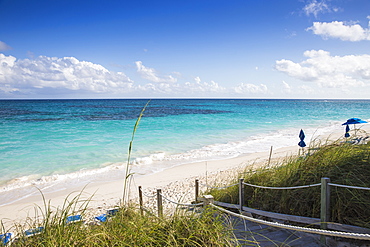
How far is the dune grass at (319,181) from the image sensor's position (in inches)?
146

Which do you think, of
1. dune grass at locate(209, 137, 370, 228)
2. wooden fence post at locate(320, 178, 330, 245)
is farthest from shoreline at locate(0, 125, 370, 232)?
wooden fence post at locate(320, 178, 330, 245)

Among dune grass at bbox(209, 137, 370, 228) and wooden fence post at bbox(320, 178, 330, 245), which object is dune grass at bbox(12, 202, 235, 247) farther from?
dune grass at bbox(209, 137, 370, 228)

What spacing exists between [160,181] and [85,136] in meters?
14.0

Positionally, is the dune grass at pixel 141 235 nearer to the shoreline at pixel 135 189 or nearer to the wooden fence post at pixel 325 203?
the wooden fence post at pixel 325 203

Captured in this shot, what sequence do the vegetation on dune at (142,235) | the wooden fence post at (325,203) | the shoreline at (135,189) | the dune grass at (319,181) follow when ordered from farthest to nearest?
the shoreline at (135,189), the dune grass at (319,181), the wooden fence post at (325,203), the vegetation on dune at (142,235)

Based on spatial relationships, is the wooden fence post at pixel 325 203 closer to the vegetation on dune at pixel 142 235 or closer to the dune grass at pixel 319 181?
the dune grass at pixel 319 181

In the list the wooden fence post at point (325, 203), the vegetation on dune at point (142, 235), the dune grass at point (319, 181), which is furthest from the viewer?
the dune grass at point (319, 181)

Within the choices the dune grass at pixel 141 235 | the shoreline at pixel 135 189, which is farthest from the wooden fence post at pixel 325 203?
the shoreline at pixel 135 189

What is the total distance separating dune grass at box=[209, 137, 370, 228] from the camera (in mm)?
3701

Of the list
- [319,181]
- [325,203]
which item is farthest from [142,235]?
[319,181]

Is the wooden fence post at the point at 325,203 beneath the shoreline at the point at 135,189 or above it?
above

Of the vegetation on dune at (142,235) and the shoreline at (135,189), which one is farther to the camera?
the shoreline at (135,189)

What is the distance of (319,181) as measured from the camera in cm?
436

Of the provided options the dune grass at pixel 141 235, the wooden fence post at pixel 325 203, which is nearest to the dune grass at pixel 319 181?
the wooden fence post at pixel 325 203
